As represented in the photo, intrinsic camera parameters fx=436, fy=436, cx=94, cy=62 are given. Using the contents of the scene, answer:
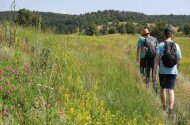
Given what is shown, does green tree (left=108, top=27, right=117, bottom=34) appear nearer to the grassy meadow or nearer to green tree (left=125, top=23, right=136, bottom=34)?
green tree (left=125, top=23, right=136, bottom=34)

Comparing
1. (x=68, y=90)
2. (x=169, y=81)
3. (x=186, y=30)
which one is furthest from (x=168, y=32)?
(x=186, y=30)

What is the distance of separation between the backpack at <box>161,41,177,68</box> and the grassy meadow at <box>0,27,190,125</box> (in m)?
0.77

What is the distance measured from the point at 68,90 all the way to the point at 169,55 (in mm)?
2965

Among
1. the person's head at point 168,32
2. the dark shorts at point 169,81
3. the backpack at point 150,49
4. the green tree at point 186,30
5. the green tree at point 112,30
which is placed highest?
the person's head at point 168,32

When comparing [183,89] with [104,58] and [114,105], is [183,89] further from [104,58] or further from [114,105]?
[114,105]

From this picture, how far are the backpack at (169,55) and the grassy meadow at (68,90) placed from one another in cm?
77

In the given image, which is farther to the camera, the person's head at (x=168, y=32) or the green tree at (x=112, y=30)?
the green tree at (x=112, y=30)

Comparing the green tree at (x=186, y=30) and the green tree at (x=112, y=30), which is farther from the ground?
the green tree at (x=186, y=30)

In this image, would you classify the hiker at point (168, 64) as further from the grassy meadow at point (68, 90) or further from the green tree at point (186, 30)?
the green tree at point (186, 30)

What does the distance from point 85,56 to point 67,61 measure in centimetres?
192

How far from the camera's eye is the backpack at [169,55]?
9625 millimetres

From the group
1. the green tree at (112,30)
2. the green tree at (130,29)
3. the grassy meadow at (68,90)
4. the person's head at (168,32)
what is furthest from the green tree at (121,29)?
the person's head at (168,32)

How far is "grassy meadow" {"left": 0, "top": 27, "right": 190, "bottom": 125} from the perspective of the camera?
607 centimetres

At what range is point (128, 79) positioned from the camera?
9898 mm
